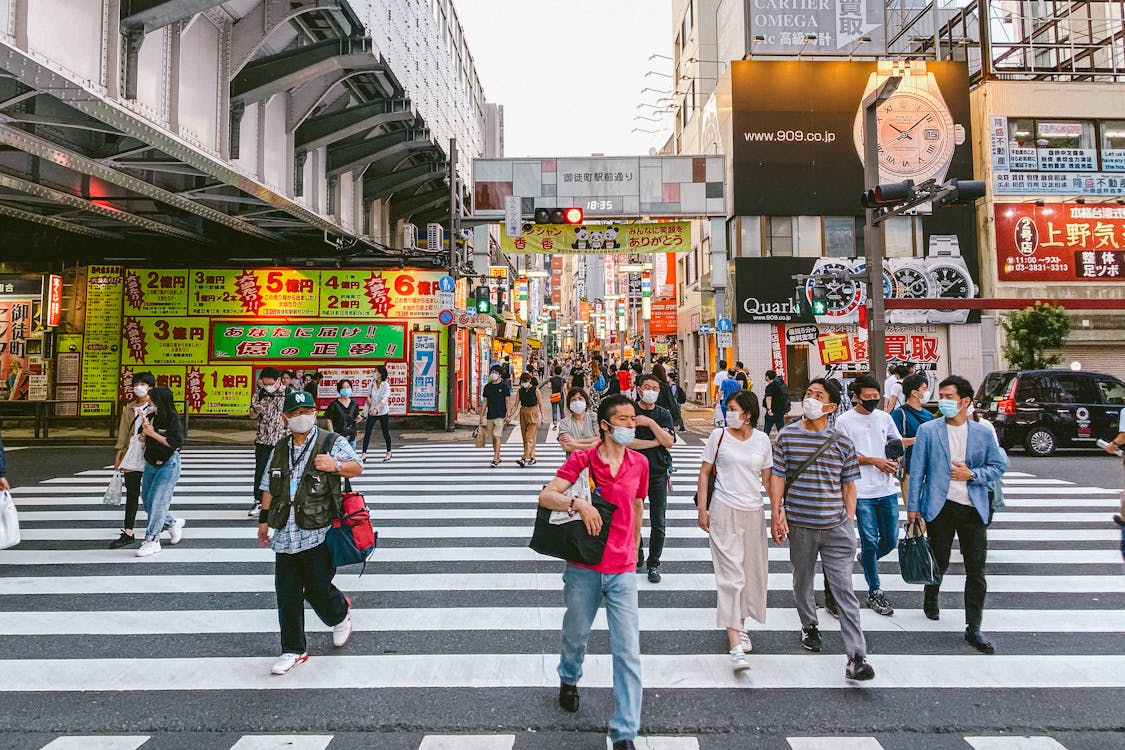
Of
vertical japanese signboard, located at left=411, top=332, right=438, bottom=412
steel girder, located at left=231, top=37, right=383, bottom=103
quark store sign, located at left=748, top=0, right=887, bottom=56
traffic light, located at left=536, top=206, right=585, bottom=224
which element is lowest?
vertical japanese signboard, located at left=411, top=332, right=438, bottom=412

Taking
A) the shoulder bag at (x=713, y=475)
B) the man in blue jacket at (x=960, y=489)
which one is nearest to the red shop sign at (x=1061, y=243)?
the man in blue jacket at (x=960, y=489)

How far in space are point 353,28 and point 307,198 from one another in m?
4.92

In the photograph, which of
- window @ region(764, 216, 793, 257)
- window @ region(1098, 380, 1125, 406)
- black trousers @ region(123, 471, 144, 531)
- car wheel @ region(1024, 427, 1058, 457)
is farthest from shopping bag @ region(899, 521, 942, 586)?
window @ region(764, 216, 793, 257)

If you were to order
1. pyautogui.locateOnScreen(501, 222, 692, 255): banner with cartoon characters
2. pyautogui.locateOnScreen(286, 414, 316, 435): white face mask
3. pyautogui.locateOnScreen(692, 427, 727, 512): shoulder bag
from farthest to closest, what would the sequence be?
pyautogui.locateOnScreen(501, 222, 692, 255): banner with cartoon characters
pyautogui.locateOnScreen(692, 427, 727, 512): shoulder bag
pyautogui.locateOnScreen(286, 414, 316, 435): white face mask

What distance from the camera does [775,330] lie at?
2480cm

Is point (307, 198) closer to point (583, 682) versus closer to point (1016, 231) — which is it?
point (583, 682)

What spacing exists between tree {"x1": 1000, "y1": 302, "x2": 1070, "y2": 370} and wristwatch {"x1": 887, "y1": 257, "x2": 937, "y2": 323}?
12.2 feet

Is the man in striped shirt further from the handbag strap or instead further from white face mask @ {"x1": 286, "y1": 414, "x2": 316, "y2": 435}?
white face mask @ {"x1": 286, "y1": 414, "x2": 316, "y2": 435}

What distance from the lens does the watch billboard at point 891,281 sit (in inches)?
970

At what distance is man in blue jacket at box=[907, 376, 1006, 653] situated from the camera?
4531 millimetres

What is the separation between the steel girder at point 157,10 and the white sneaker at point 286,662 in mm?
8155

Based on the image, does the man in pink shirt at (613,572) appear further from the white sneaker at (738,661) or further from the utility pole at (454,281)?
the utility pole at (454,281)

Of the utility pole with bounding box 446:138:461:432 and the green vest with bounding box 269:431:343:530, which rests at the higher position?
the utility pole with bounding box 446:138:461:432

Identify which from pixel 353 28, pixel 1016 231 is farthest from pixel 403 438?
pixel 1016 231
